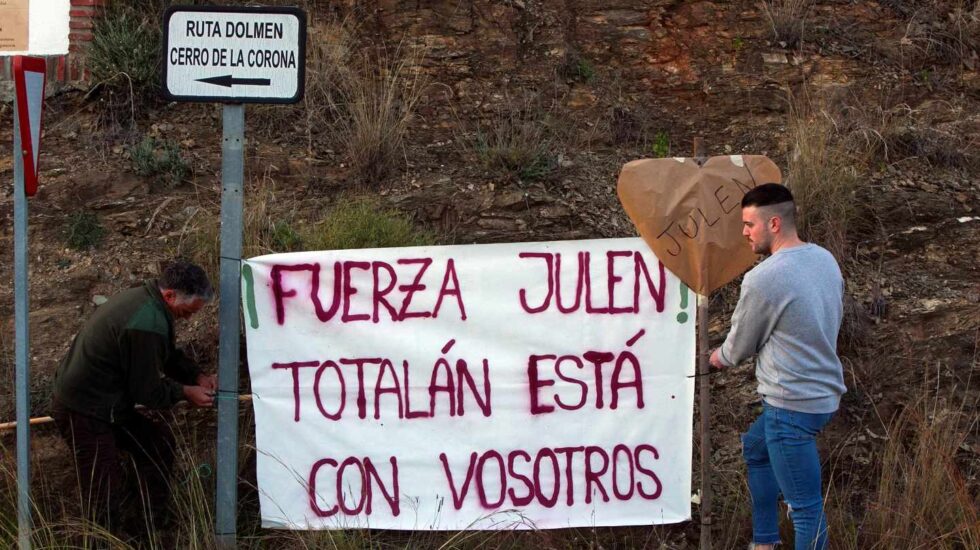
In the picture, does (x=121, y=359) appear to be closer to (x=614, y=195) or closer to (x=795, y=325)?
(x=795, y=325)

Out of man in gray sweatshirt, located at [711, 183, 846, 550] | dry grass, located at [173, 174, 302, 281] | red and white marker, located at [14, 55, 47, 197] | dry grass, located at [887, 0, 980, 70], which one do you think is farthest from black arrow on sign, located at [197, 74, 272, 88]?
dry grass, located at [887, 0, 980, 70]

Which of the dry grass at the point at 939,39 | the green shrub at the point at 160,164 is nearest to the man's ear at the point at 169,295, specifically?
the green shrub at the point at 160,164

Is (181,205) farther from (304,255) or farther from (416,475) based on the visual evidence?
(416,475)

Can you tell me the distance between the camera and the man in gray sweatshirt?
4352 mm

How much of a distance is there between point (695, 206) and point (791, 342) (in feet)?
2.90

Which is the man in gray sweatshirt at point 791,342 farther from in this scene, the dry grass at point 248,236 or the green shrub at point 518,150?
the dry grass at point 248,236

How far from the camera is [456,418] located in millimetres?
5051

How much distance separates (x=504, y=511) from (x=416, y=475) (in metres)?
0.47

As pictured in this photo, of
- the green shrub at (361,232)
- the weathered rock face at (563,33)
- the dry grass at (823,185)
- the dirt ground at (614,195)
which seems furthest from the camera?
the weathered rock face at (563,33)

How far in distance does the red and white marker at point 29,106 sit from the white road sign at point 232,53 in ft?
1.82

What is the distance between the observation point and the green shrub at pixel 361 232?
6.28m

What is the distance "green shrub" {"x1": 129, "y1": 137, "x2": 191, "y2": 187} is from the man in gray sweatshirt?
4086mm

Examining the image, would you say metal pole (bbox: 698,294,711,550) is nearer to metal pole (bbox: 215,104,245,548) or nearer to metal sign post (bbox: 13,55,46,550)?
metal pole (bbox: 215,104,245,548)

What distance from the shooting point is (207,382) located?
16.6 feet
